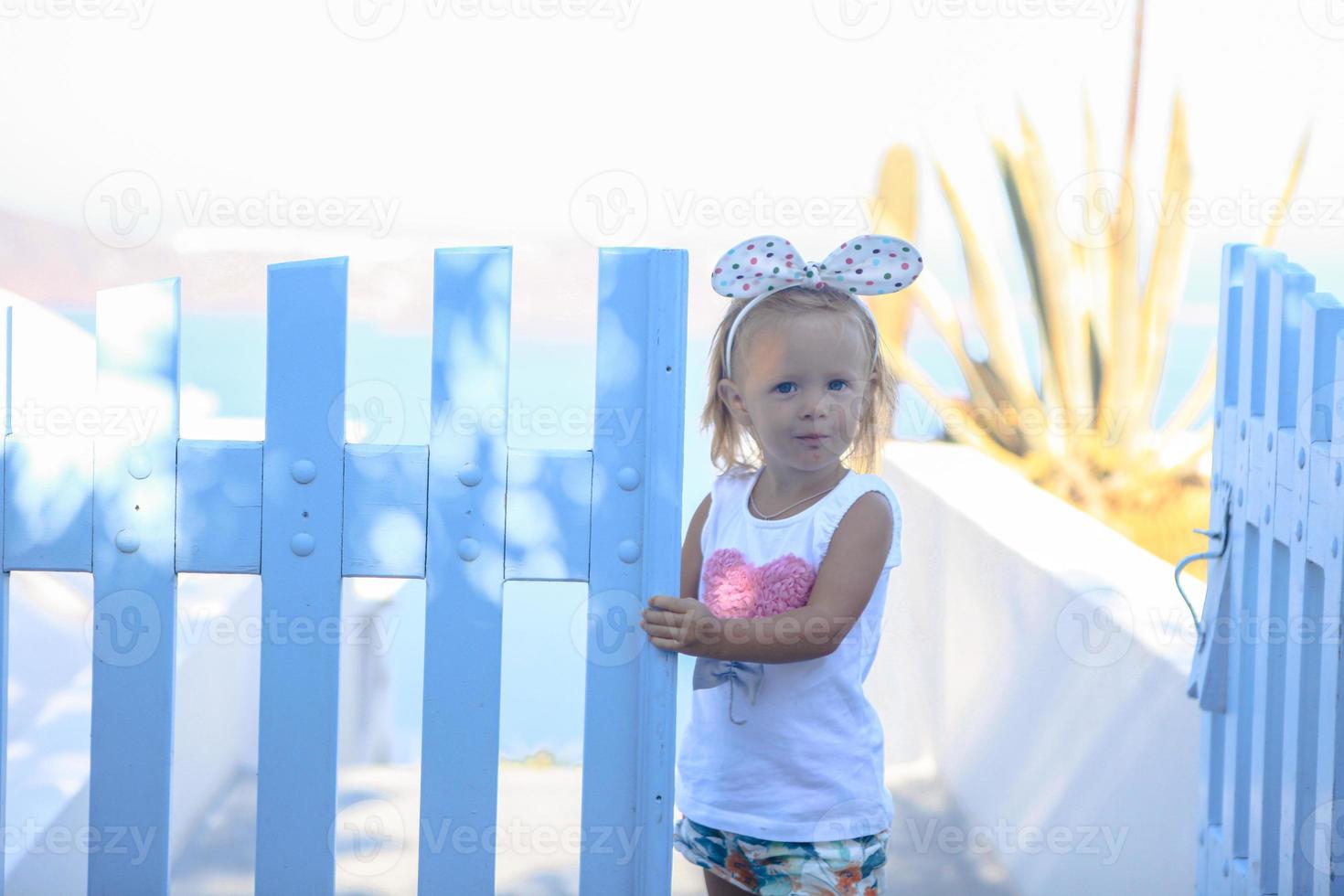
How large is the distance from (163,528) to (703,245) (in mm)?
11411

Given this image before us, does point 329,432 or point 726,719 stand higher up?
point 329,432

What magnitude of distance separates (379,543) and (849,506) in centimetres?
58

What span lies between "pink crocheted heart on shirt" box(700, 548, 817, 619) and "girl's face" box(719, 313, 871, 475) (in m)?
0.13

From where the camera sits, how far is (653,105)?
11398 millimetres

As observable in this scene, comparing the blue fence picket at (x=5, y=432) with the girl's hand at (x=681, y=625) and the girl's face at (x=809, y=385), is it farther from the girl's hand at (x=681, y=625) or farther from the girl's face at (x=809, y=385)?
the girl's face at (x=809, y=385)

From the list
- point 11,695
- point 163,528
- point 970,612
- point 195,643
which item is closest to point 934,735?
point 970,612

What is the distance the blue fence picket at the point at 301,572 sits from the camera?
5.20 feet

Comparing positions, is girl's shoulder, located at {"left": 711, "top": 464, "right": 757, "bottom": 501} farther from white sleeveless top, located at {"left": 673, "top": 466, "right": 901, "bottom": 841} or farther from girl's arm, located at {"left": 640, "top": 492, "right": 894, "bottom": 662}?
girl's arm, located at {"left": 640, "top": 492, "right": 894, "bottom": 662}

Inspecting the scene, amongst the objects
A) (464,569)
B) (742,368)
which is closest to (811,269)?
(742,368)

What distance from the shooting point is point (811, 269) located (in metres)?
1.68

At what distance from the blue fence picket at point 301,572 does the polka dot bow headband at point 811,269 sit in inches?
19.2

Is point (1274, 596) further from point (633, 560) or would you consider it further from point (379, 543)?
point (379, 543)

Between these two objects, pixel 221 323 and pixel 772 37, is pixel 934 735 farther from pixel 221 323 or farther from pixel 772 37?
pixel 221 323

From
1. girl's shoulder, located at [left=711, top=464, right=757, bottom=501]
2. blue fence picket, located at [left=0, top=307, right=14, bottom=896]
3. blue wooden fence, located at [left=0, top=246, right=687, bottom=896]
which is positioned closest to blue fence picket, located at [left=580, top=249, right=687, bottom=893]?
blue wooden fence, located at [left=0, top=246, right=687, bottom=896]
